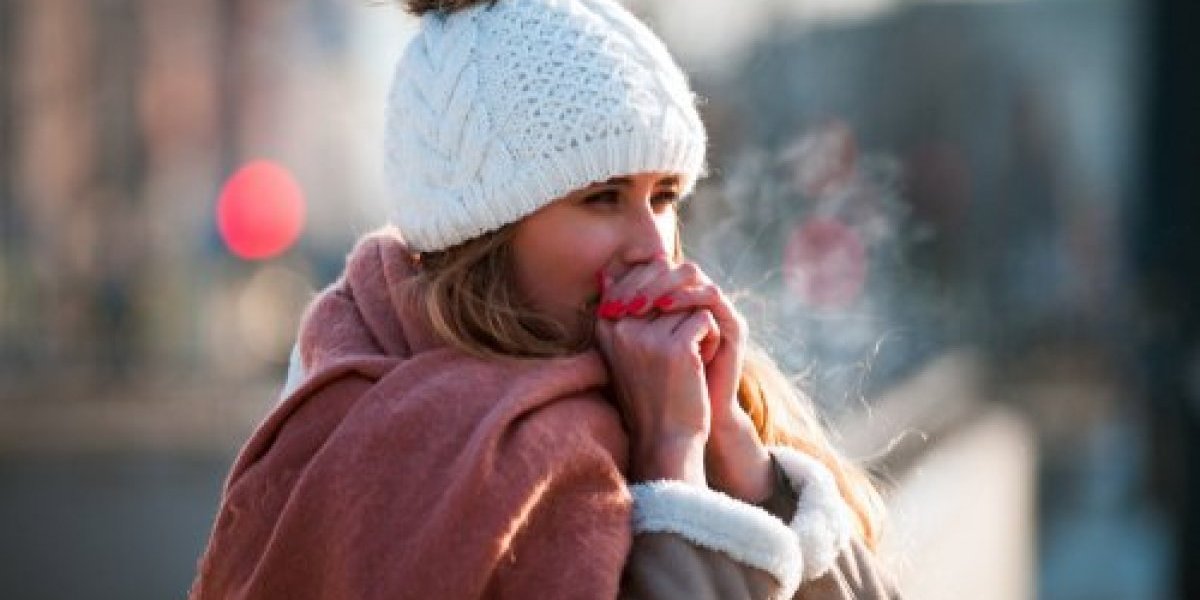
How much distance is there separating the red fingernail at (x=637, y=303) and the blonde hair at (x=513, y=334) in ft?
0.30

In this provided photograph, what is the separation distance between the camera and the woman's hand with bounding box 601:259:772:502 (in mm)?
2652

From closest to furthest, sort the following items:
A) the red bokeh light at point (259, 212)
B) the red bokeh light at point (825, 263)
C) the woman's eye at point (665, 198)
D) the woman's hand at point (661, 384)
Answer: the woman's hand at point (661, 384) < the woman's eye at point (665, 198) < the red bokeh light at point (825, 263) < the red bokeh light at point (259, 212)

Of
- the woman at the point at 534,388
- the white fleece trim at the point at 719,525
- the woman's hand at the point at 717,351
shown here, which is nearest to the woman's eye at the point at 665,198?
the woman at the point at 534,388

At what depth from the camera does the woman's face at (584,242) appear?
2.67 meters

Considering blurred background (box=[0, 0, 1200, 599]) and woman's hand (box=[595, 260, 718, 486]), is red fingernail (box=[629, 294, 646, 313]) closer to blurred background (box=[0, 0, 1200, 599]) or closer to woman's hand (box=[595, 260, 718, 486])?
woman's hand (box=[595, 260, 718, 486])

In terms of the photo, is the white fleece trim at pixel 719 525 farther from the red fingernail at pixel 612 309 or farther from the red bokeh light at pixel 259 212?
the red bokeh light at pixel 259 212

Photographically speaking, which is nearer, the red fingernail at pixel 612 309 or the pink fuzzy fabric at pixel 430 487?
the pink fuzzy fabric at pixel 430 487

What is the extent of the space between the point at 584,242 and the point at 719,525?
0.38 metres

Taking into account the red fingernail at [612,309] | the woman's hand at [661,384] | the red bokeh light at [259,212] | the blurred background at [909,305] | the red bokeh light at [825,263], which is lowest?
the red bokeh light at [259,212]

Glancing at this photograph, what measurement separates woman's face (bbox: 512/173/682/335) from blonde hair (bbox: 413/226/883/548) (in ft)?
0.07

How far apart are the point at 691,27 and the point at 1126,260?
211 centimetres

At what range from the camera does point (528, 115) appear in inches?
105

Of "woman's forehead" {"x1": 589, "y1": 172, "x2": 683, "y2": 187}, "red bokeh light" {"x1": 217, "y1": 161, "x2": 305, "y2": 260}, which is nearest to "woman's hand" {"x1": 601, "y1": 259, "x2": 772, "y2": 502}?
"woman's forehead" {"x1": 589, "y1": 172, "x2": 683, "y2": 187}

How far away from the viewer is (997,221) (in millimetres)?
10180
